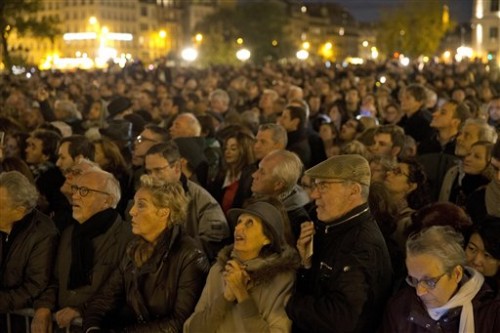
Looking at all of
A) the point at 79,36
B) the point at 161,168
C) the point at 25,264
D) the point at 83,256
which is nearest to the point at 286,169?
the point at 161,168

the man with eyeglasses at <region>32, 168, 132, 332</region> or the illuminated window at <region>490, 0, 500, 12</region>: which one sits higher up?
the illuminated window at <region>490, 0, 500, 12</region>

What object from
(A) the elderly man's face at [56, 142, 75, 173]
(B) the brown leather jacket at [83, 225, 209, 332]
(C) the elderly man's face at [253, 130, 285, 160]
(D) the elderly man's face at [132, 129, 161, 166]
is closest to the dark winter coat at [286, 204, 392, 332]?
(B) the brown leather jacket at [83, 225, 209, 332]

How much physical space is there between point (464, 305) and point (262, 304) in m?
1.11

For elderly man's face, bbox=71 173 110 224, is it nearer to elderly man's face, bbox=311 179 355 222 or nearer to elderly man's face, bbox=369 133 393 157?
elderly man's face, bbox=311 179 355 222

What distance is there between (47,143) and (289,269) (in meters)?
4.57

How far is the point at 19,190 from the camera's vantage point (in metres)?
5.60

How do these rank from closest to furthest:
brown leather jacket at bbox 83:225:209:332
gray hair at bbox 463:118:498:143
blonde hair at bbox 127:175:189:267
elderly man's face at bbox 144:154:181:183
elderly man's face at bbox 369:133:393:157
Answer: brown leather jacket at bbox 83:225:209:332
blonde hair at bbox 127:175:189:267
elderly man's face at bbox 144:154:181:183
gray hair at bbox 463:118:498:143
elderly man's face at bbox 369:133:393:157

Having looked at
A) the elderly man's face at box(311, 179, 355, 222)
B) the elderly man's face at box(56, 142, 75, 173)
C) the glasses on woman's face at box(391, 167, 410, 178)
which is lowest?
the elderly man's face at box(56, 142, 75, 173)

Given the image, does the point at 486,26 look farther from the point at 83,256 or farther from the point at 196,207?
the point at 83,256

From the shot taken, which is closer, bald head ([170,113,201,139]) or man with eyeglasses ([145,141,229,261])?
man with eyeglasses ([145,141,229,261])

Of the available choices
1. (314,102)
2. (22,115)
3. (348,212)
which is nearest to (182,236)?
(348,212)

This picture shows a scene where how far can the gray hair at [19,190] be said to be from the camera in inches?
219

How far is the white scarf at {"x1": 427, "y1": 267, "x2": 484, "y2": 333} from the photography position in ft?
12.9

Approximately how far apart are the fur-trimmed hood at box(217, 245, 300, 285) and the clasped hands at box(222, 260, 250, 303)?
4cm
